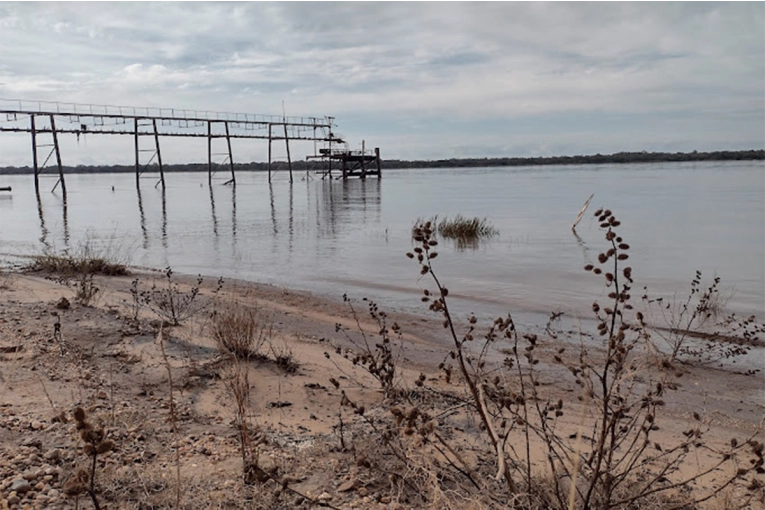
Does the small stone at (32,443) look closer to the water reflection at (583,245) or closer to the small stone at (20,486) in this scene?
the small stone at (20,486)

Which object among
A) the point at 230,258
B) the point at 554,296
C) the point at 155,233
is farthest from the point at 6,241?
the point at 554,296

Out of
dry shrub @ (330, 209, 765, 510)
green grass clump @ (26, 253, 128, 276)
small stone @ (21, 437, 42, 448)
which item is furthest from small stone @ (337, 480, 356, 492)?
green grass clump @ (26, 253, 128, 276)

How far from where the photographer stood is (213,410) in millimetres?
4402

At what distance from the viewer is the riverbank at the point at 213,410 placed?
3.12 metres

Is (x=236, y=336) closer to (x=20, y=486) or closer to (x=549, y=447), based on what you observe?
(x=20, y=486)

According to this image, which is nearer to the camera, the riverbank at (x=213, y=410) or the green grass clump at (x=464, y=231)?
the riverbank at (x=213, y=410)

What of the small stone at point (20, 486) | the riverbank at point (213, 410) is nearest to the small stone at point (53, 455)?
the riverbank at point (213, 410)

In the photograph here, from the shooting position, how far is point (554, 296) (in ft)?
35.9

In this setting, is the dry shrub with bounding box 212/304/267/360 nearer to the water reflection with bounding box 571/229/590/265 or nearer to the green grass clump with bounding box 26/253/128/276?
the green grass clump with bounding box 26/253/128/276

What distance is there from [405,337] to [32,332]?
424 centimetres

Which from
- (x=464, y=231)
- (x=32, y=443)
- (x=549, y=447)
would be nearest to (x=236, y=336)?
(x=32, y=443)

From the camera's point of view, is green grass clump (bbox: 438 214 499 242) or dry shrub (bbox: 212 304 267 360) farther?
green grass clump (bbox: 438 214 499 242)

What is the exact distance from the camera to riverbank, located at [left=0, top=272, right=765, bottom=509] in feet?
10.2

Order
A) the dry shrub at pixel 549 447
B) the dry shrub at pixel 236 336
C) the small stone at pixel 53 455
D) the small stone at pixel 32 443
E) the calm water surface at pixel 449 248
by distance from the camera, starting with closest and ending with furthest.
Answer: the dry shrub at pixel 549 447 < the small stone at pixel 53 455 < the small stone at pixel 32 443 < the dry shrub at pixel 236 336 < the calm water surface at pixel 449 248
